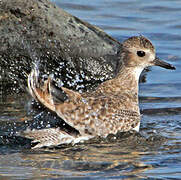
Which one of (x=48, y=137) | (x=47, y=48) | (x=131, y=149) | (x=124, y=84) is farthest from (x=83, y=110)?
(x=47, y=48)

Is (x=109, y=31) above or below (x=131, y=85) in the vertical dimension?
above

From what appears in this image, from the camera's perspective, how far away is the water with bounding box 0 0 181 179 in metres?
5.99

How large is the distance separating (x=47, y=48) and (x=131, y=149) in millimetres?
3393

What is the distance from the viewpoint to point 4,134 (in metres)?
7.51

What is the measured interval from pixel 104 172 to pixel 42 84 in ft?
3.80

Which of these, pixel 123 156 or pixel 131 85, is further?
pixel 131 85

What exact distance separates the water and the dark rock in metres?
0.67

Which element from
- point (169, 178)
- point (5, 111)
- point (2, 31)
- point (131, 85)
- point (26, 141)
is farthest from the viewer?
point (2, 31)

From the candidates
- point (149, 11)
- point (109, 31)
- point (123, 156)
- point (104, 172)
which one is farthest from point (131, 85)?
point (149, 11)

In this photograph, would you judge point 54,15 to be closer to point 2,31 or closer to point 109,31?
point 2,31

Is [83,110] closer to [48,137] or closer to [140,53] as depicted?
[48,137]

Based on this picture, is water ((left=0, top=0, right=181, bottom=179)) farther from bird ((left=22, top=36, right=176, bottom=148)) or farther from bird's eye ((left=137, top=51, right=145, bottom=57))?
bird's eye ((left=137, top=51, right=145, bottom=57))

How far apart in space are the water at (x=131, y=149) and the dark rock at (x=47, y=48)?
67 centimetres

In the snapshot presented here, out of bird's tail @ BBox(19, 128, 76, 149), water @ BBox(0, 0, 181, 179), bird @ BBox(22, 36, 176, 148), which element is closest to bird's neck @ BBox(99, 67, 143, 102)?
bird @ BBox(22, 36, 176, 148)
